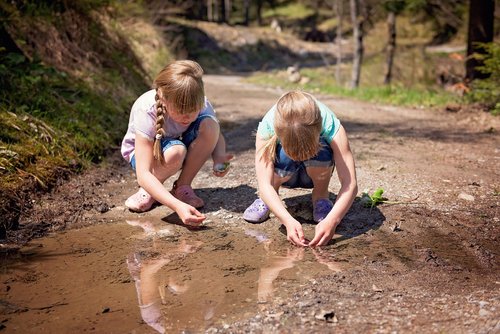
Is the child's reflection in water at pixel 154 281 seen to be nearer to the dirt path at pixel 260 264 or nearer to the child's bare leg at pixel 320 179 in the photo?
the dirt path at pixel 260 264

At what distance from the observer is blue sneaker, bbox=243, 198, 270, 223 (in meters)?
3.41

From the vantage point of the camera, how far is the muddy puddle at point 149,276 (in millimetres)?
2205

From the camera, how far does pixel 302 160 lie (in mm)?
3029

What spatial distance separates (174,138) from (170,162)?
184 millimetres

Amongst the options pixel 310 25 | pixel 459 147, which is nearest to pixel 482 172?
pixel 459 147

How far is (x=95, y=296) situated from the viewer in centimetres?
242

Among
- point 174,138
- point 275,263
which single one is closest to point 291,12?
point 174,138

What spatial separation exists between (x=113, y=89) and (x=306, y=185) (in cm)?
370

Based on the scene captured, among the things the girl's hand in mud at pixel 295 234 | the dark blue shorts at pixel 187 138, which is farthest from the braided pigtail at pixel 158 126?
the girl's hand in mud at pixel 295 234

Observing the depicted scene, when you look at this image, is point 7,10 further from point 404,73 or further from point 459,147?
point 404,73

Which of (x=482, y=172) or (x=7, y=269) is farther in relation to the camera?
(x=482, y=172)

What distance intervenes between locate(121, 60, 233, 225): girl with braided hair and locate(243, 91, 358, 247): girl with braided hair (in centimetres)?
45

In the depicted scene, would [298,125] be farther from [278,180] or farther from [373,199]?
[373,199]

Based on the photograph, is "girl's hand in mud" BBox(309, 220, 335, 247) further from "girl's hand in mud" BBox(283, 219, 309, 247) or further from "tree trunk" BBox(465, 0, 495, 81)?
"tree trunk" BBox(465, 0, 495, 81)
